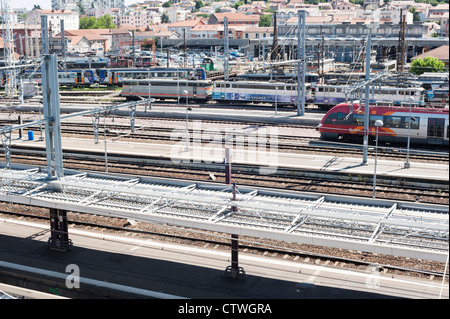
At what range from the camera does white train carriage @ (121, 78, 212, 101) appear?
43156 mm

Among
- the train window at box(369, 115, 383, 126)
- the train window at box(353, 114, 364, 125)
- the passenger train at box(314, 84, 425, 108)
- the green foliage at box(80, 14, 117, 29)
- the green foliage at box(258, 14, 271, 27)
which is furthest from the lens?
the green foliage at box(80, 14, 117, 29)

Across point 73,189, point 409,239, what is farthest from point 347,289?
point 73,189

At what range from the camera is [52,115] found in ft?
49.6

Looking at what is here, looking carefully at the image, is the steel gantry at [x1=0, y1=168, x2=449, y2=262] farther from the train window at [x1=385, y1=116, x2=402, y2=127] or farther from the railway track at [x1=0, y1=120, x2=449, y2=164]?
the train window at [x1=385, y1=116, x2=402, y2=127]

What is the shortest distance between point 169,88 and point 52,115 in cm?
2914

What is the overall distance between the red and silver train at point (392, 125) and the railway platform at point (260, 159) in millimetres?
2607

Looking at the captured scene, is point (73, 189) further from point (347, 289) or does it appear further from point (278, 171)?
point (278, 171)

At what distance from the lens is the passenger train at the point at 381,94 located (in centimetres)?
3497

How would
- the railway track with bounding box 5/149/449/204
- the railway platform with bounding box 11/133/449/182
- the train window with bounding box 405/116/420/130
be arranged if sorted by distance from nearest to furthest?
the railway track with bounding box 5/149/449/204
the railway platform with bounding box 11/133/449/182
the train window with bounding box 405/116/420/130

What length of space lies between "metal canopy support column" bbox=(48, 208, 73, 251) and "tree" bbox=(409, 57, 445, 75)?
45.1m

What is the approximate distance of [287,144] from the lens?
90.8 feet

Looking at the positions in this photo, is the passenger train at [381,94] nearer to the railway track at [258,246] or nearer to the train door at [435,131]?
the train door at [435,131]

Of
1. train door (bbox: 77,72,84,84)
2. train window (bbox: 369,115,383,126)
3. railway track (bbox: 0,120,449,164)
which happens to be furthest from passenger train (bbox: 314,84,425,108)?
train door (bbox: 77,72,84,84)

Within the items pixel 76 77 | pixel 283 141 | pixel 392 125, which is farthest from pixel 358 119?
pixel 76 77
